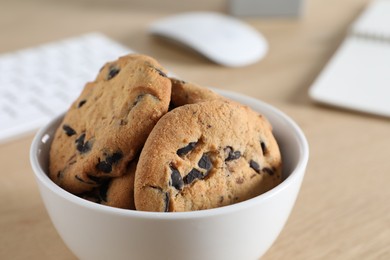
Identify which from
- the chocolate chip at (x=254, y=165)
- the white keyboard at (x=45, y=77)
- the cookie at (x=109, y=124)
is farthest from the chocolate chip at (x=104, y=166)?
the white keyboard at (x=45, y=77)

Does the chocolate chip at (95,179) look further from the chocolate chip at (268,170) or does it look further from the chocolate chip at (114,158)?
the chocolate chip at (268,170)

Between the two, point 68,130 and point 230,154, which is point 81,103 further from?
point 230,154

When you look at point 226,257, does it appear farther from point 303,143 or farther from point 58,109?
point 58,109

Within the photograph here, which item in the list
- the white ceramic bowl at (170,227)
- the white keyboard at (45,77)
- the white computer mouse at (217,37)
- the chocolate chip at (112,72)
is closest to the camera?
the white ceramic bowl at (170,227)

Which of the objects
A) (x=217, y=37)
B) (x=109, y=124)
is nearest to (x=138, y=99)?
(x=109, y=124)

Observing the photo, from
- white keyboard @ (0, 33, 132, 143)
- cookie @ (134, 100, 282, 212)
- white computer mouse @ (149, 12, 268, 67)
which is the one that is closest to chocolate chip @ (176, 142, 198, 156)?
cookie @ (134, 100, 282, 212)

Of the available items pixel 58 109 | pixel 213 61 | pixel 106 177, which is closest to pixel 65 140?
pixel 106 177

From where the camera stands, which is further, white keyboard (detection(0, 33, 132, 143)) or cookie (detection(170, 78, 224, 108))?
white keyboard (detection(0, 33, 132, 143))

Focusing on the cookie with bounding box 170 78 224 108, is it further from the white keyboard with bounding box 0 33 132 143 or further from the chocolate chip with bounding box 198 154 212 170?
the white keyboard with bounding box 0 33 132 143
